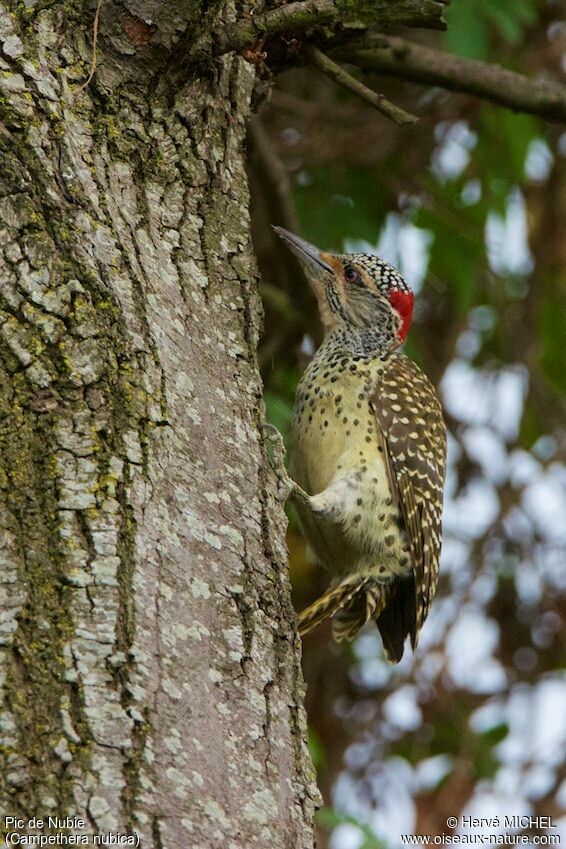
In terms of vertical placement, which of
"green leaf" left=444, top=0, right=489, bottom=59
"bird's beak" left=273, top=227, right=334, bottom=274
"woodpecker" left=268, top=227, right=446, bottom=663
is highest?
"green leaf" left=444, top=0, right=489, bottom=59

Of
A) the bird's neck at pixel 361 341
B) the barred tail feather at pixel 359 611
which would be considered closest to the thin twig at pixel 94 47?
the bird's neck at pixel 361 341

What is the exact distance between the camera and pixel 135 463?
239 cm

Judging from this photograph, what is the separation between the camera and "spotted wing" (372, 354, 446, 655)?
423cm

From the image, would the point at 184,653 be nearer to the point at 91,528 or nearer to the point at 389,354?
A: the point at 91,528

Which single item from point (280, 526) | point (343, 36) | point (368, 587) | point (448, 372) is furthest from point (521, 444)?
point (280, 526)

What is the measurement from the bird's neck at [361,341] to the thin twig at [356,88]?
119 centimetres

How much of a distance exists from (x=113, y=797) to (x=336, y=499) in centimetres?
216

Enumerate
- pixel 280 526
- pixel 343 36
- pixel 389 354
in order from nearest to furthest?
pixel 280 526 < pixel 343 36 < pixel 389 354

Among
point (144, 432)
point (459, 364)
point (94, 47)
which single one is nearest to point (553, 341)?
point (459, 364)

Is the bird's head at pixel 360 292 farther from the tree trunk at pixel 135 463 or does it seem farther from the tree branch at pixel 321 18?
the tree trunk at pixel 135 463

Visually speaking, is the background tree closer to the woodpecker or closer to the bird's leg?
the bird's leg

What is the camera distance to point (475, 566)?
21.5ft

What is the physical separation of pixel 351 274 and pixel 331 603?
1.37 meters

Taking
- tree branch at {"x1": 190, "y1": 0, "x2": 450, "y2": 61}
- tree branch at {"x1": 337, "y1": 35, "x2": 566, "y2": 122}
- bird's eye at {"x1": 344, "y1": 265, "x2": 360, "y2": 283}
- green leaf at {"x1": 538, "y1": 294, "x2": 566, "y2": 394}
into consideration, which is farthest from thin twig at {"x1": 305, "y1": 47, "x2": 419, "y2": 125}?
green leaf at {"x1": 538, "y1": 294, "x2": 566, "y2": 394}
